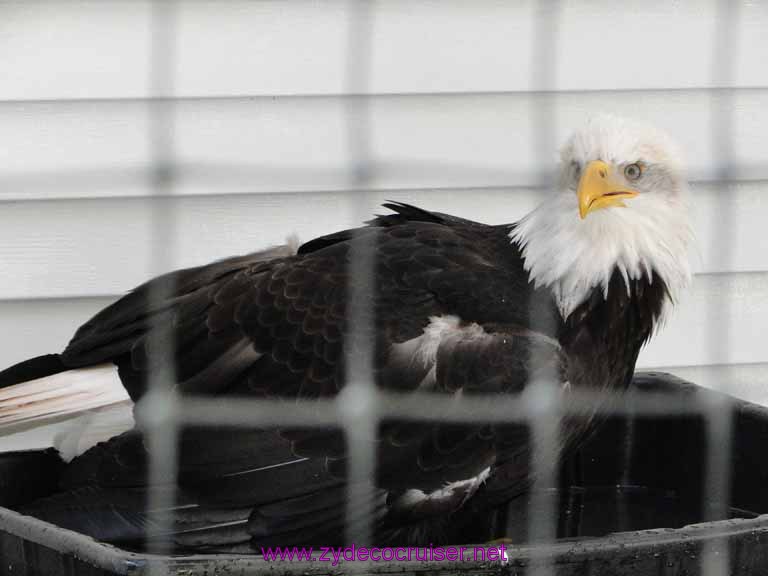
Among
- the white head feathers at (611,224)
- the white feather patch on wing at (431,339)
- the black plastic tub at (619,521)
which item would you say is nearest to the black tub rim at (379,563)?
the black plastic tub at (619,521)

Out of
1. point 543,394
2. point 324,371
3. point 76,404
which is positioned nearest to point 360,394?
point 324,371

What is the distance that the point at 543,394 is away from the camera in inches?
86.8

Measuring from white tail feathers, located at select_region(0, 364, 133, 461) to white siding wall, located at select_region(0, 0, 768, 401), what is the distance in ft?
2.09

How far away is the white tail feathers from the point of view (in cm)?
235

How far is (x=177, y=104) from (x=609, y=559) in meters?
1.48

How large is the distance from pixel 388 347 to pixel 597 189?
1.55ft

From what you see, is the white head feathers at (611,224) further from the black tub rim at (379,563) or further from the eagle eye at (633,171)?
the black tub rim at (379,563)

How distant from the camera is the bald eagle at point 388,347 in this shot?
219cm

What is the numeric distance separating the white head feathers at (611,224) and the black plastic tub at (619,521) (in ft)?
1.37

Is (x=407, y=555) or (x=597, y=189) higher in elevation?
(x=597, y=189)

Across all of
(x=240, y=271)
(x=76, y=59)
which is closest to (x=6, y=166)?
(x=76, y=59)

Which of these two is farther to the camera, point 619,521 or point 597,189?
point 619,521

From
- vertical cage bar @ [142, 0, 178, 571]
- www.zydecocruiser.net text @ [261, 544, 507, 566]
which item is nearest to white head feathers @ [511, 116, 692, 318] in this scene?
www.zydecocruiser.net text @ [261, 544, 507, 566]

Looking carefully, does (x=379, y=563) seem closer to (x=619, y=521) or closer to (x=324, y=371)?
(x=324, y=371)
